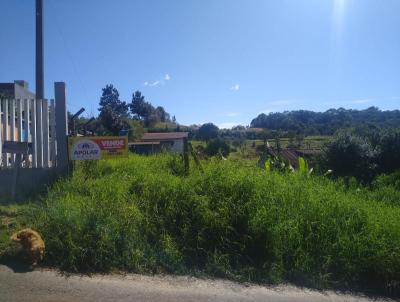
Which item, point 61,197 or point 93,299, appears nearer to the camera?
point 93,299

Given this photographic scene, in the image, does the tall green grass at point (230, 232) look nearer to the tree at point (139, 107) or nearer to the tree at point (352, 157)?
the tree at point (352, 157)

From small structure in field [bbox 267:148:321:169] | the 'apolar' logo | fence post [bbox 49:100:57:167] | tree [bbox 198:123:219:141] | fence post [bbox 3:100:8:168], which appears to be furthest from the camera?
tree [bbox 198:123:219:141]

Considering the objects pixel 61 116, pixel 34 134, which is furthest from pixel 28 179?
pixel 61 116

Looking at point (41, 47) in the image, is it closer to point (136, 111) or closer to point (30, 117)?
point (30, 117)

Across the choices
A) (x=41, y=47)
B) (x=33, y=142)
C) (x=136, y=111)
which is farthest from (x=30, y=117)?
(x=136, y=111)

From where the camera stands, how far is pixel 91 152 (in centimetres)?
823

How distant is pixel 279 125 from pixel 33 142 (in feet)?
171

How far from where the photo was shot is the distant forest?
48.9 m

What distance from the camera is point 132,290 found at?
3.97 m

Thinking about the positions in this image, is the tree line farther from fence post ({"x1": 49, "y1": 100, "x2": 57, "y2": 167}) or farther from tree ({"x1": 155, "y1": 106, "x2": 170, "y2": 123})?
fence post ({"x1": 49, "y1": 100, "x2": 57, "y2": 167})

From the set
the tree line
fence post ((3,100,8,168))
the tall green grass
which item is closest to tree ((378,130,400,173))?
the tall green grass

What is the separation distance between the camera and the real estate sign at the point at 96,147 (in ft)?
26.5

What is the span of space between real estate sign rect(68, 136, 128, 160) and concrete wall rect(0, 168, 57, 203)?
2.01ft

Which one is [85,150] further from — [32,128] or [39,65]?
[39,65]
